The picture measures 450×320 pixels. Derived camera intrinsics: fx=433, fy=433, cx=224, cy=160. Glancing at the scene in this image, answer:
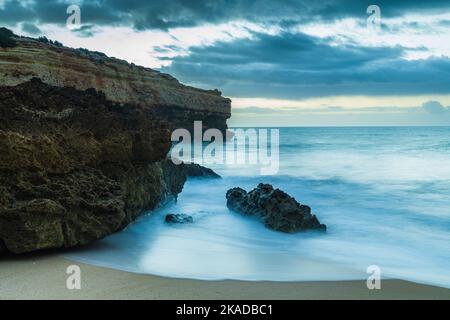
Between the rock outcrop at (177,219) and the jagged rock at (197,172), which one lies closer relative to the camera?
the rock outcrop at (177,219)

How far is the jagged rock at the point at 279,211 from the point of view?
718 cm

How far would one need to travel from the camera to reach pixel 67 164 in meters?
5.23

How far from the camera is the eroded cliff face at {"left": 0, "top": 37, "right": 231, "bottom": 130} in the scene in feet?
65.7

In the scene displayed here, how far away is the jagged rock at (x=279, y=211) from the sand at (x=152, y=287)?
101 inches

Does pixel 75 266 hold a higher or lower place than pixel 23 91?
lower

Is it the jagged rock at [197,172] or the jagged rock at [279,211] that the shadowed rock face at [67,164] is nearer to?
the jagged rock at [279,211]

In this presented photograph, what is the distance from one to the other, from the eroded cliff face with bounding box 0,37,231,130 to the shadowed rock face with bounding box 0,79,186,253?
12.2 meters

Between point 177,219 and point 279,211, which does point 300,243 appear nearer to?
point 279,211

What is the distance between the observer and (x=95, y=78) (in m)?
25.5

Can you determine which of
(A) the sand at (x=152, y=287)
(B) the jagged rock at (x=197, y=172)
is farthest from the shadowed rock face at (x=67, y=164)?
(B) the jagged rock at (x=197, y=172)

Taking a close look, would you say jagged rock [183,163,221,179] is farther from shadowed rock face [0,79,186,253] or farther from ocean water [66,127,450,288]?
shadowed rock face [0,79,186,253]

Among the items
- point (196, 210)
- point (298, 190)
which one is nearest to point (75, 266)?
point (196, 210)

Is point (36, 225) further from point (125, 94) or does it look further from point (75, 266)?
point (125, 94)
